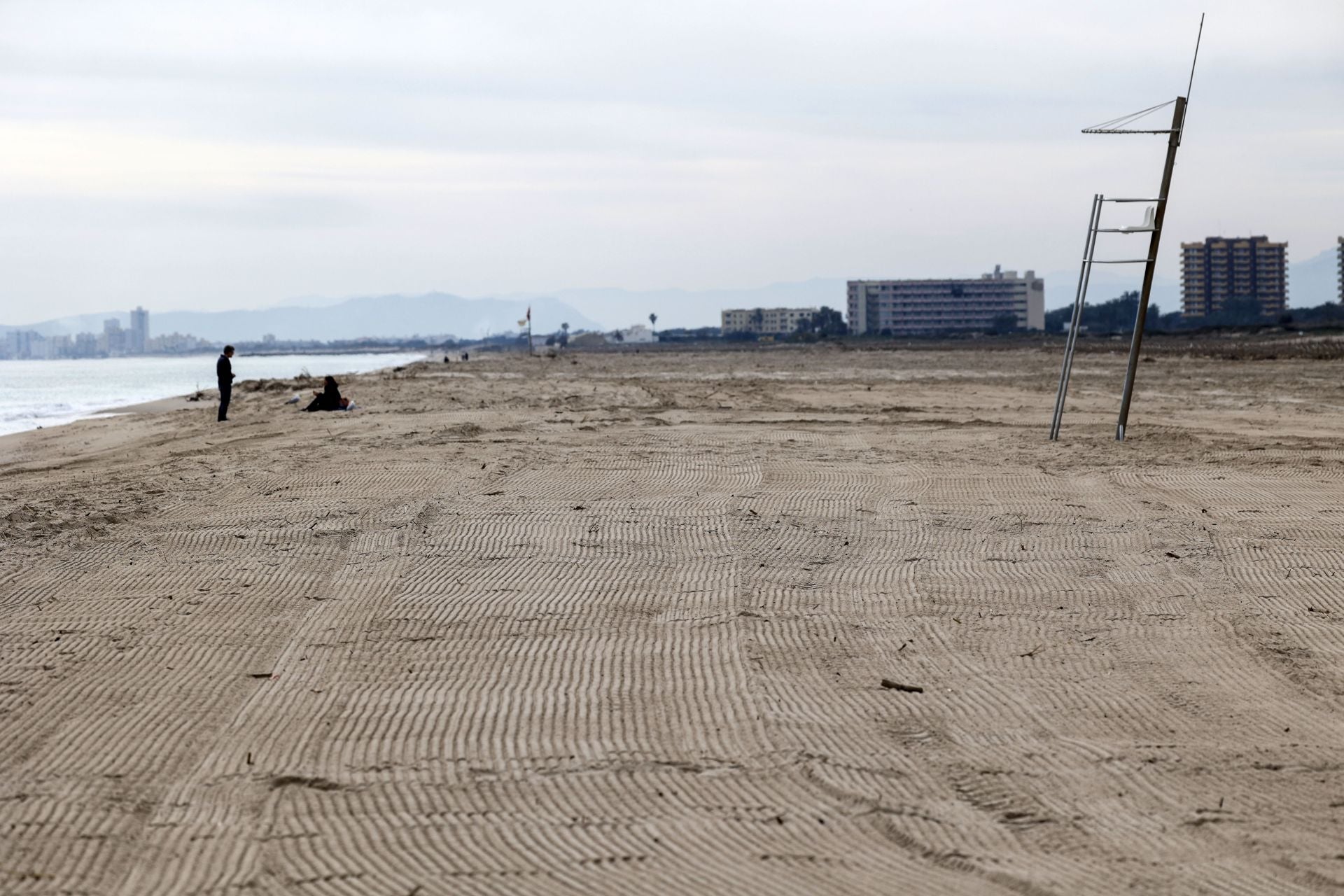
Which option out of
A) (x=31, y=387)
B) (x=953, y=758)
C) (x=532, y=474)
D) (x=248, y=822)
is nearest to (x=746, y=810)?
(x=953, y=758)

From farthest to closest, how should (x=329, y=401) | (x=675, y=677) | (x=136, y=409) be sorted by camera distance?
(x=136, y=409) → (x=329, y=401) → (x=675, y=677)

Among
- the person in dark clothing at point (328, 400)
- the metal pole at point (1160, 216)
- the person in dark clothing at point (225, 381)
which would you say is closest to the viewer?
the metal pole at point (1160, 216)

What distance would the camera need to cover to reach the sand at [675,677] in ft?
13.7

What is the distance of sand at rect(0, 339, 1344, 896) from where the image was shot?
4180 mm

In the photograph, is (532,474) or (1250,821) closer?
(1250,821)

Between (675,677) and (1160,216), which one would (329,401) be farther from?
(675,677)

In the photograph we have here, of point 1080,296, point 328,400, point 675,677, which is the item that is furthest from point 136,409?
point 675,677

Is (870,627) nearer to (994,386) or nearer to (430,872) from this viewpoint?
(430,872)

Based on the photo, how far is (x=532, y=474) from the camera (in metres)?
13.0

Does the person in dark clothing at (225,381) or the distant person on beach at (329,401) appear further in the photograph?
the person in dark clothing at (225,381)

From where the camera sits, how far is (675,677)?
6168 millimetres

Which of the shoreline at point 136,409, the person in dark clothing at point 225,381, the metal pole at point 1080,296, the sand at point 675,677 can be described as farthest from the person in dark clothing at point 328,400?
the metal pole at point 1080,296

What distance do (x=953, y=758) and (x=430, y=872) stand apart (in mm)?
2155

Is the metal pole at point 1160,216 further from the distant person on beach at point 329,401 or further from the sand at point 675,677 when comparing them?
the distant person on beach at point 329,401
